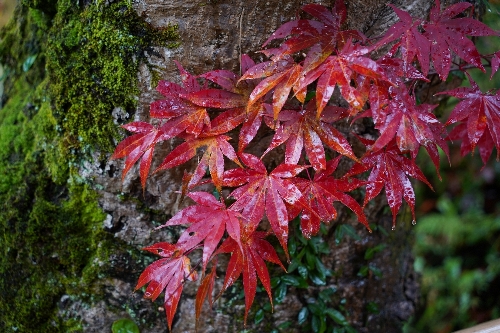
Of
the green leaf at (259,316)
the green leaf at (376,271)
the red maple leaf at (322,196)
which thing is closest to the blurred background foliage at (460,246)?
the green leaf at (376,271)

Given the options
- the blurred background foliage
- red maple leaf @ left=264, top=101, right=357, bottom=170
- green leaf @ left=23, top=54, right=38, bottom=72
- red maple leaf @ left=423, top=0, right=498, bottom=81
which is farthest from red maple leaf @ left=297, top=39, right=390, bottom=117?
the blurred background foliage

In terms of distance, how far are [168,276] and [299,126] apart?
482 mm

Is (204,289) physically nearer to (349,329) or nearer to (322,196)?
(322,196)

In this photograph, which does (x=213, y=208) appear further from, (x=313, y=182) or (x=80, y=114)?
(x=80, y=114)

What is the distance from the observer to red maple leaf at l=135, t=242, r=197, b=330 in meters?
1.02

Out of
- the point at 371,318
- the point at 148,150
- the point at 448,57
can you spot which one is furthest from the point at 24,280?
the point at 448,57

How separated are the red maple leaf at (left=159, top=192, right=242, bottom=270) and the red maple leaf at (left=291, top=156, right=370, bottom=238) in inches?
6.3

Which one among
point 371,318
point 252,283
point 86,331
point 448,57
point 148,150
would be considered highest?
point 448,57

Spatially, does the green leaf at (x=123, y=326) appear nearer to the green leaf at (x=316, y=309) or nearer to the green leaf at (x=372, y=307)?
the green leaf at (x=316, y=309)

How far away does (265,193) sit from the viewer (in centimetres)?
93

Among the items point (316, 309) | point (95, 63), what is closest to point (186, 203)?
point (95, 63)

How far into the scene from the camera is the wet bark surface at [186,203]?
111 cm

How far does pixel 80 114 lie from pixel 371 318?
1.25 metres

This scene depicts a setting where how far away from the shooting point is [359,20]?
1158mm
